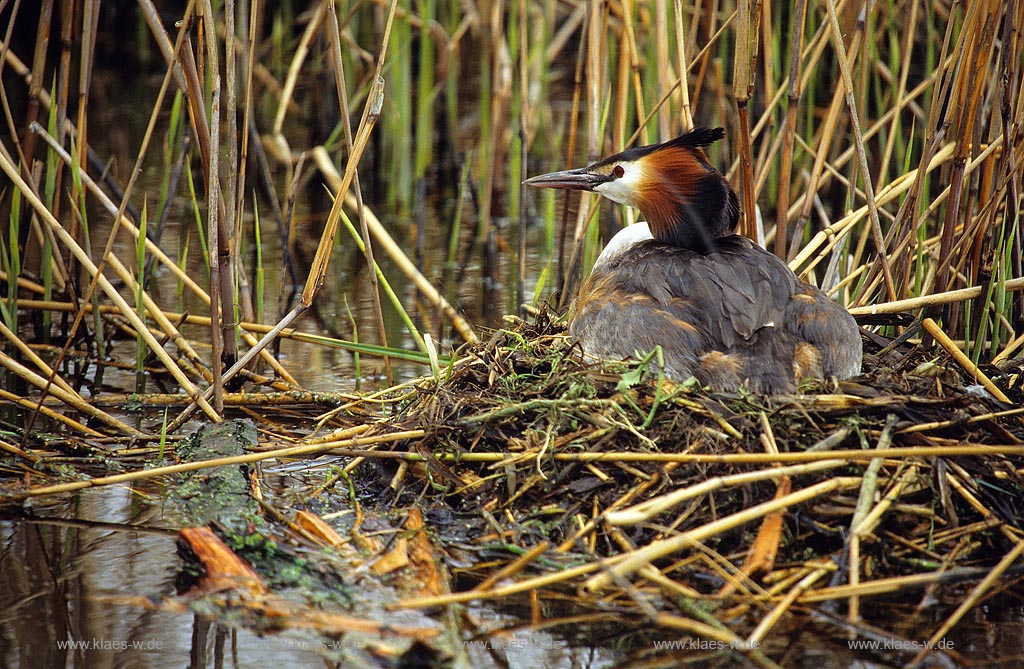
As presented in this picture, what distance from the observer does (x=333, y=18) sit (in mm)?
3344

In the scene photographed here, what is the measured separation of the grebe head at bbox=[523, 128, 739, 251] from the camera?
3.81 m

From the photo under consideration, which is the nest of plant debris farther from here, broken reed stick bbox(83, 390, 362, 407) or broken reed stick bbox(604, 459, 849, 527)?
broken reed stick bbox(83, 390, 362, 407)

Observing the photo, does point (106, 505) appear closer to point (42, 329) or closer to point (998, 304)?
point (42, 329)

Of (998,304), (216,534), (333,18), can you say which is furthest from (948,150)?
(216,534)

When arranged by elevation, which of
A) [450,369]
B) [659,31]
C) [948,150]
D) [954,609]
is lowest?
[954,609]

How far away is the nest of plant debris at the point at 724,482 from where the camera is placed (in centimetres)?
272

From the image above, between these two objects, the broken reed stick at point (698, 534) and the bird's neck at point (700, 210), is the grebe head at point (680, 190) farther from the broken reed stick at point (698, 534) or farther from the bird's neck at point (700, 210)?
the broken reed stick at point (698, 534)

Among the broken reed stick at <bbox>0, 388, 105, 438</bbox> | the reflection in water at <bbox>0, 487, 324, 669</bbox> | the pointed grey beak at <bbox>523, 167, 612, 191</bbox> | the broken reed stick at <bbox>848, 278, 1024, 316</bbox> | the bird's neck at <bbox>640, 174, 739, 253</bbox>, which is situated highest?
the pointed grey beak at <bbox>523, 167, 612, 191</bbox>

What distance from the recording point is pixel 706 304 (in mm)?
3385

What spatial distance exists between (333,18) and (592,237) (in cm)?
180

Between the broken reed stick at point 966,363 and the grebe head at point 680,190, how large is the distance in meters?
0.75

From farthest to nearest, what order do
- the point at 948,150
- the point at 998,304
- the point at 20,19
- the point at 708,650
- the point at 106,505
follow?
the point at 20,19, the point at 948,150, the point at 998,304, the point at 106,505, the point at 708,650
